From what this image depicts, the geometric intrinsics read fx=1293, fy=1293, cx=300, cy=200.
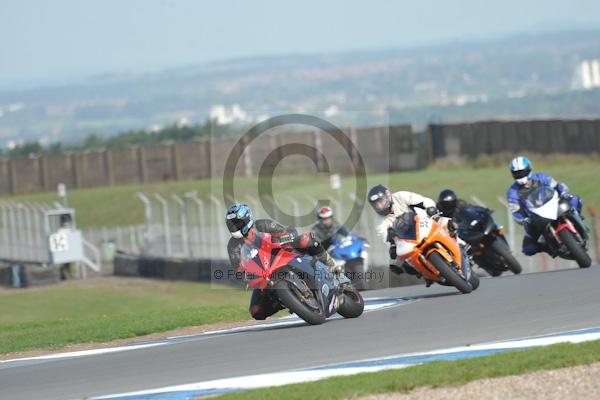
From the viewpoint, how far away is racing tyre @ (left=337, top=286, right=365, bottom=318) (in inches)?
532

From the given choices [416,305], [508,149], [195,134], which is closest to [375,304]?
[416,305]

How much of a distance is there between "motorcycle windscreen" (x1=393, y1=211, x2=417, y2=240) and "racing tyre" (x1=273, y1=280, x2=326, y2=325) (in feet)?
6.05

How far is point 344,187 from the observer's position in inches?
2090

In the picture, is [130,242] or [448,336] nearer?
[448,336]

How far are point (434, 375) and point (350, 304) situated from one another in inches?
163

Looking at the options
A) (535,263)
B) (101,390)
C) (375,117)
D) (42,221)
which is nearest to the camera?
(101,390)

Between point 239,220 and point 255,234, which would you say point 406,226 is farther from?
point 239,220

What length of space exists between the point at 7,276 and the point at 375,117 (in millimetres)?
133669

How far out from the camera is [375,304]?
15.3 meters

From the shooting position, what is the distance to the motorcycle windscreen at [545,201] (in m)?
17.3

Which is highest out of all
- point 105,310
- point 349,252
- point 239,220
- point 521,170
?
point 521,170

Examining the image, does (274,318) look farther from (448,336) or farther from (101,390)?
(101,390)

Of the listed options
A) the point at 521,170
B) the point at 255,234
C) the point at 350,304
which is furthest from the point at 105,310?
the point at 255,234

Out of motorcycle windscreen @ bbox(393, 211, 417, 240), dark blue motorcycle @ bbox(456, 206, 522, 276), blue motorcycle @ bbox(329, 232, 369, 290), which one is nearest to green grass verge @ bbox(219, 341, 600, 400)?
motorcycle windscreen @ bbox(393, 211, 417, 240)
